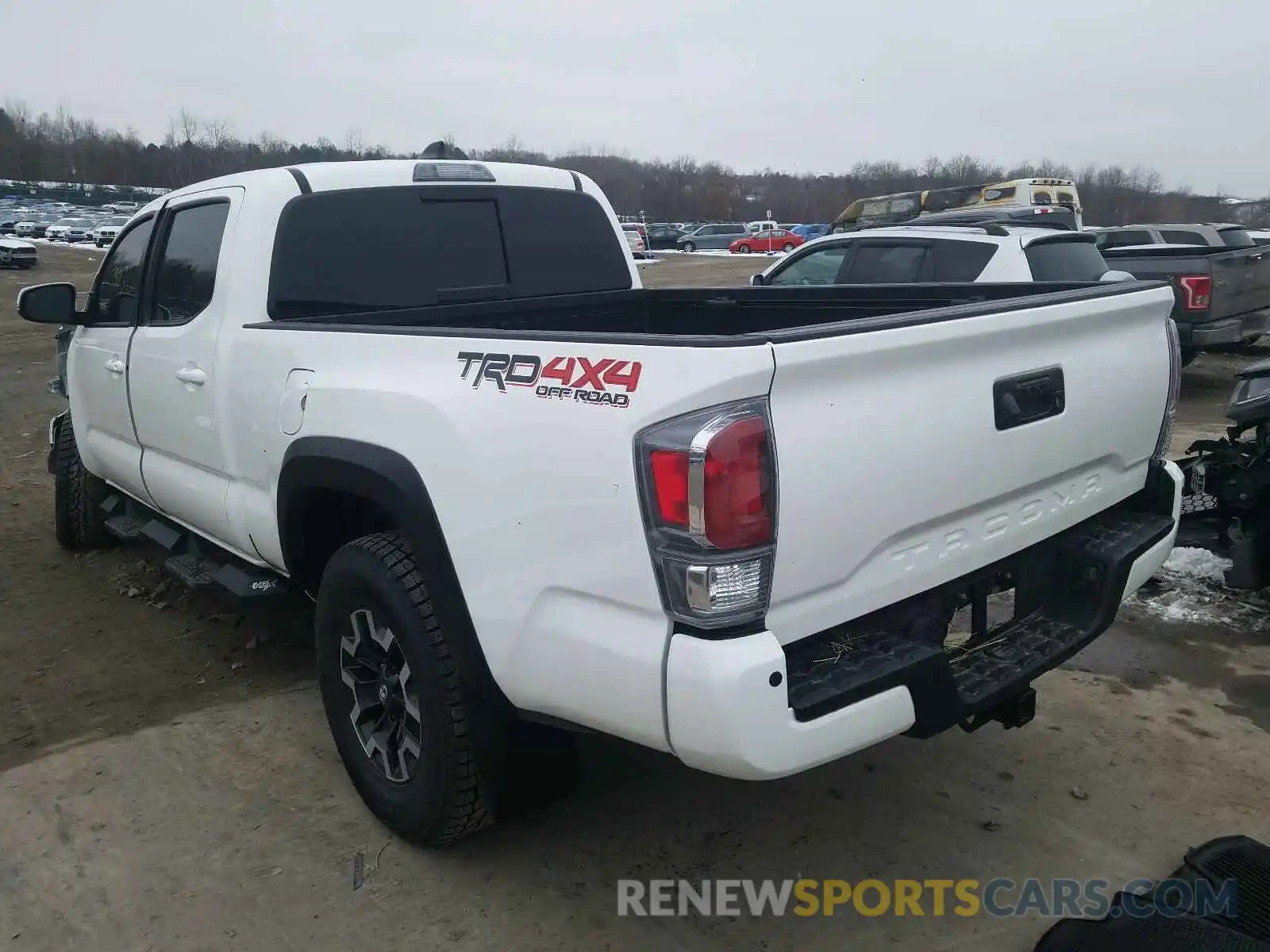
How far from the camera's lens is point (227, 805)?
330cm

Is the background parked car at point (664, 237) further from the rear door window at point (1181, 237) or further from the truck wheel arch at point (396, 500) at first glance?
the truck wheel arch at point (396, 500)

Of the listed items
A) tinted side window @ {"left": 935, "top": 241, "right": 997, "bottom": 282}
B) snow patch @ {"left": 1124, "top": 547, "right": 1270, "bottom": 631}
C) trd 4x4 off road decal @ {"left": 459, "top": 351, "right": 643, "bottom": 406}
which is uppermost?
tinted side window @ {"left": 935, "top": 241, "right": 997, "bottom": 282}

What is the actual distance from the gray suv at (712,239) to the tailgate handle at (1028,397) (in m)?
46.1

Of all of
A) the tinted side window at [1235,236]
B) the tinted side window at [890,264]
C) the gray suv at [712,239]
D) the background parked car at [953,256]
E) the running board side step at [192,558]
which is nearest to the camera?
the running board side step at [192,558]

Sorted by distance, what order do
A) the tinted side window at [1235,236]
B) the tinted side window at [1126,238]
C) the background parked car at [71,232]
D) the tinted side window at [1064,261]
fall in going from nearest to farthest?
the tinted side window at [1064,261] < the tinted side window at [1235,236] < the tinted side window at [1126,238] < the background parked car at [71,232]

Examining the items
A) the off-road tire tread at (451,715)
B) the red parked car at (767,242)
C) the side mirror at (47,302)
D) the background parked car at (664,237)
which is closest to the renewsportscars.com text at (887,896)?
the off-road tire tread at (451,715)

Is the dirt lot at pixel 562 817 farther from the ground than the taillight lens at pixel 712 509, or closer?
closer

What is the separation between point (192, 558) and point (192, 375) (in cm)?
94

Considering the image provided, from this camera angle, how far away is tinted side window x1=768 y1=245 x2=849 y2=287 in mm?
8797

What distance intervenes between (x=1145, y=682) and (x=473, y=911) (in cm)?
285

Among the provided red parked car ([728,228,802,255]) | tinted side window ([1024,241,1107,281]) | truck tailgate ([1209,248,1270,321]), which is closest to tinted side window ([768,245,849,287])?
tinted side window ([1024,241,1107,281])

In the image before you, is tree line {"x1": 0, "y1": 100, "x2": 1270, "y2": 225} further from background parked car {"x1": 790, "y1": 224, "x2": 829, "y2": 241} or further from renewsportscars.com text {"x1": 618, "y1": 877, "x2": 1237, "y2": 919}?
renewsportscars.com text {"x1": 618, "y1": 877, "x2": 1237, "y2": 919}

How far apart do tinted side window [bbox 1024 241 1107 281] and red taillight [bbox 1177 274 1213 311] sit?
1.60 meters

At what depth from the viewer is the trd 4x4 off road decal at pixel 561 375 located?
2137 millimetres
